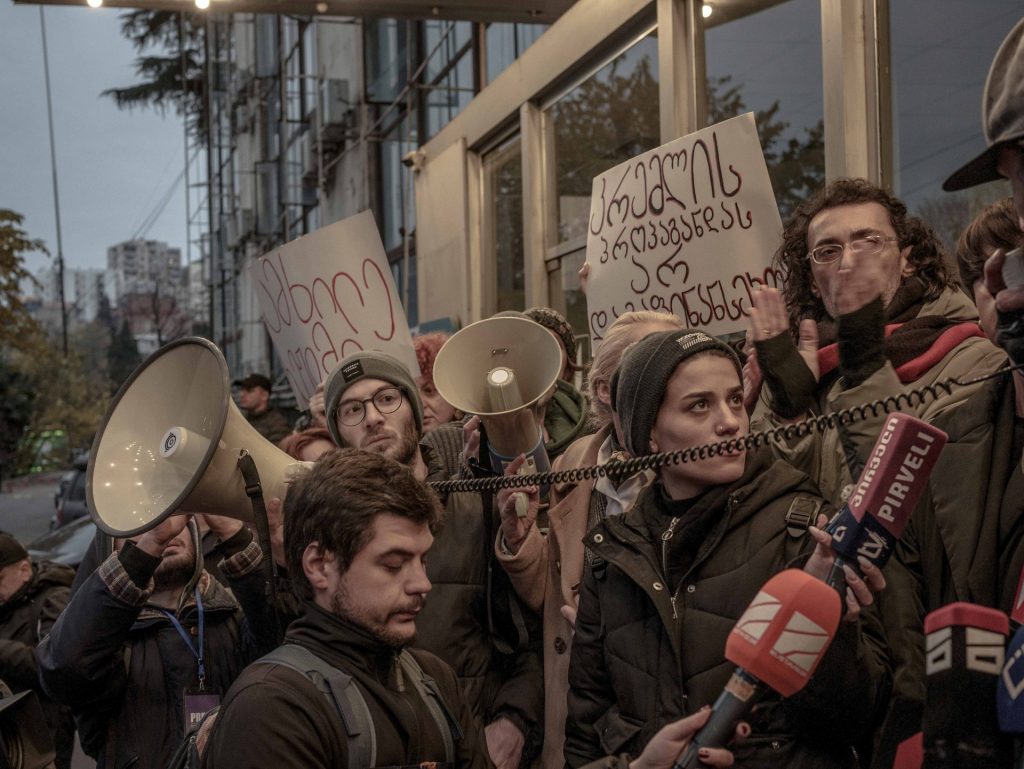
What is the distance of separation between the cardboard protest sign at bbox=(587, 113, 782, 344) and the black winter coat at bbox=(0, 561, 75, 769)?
2114 millimetres

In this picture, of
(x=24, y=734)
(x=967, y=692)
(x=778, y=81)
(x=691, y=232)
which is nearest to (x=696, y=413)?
(x=967, y=692)

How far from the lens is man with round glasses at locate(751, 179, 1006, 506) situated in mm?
2197

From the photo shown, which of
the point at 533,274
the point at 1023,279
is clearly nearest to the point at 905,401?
the point at 1023,279

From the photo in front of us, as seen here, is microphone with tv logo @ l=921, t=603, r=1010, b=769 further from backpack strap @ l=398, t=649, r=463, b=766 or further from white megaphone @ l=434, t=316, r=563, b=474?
white megaphone @ l=434, t=316, r=563, b=474

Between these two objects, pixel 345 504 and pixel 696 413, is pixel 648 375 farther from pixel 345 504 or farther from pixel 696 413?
pixel 345 504

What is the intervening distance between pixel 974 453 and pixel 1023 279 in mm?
432

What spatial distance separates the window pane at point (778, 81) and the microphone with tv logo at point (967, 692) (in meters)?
3.16

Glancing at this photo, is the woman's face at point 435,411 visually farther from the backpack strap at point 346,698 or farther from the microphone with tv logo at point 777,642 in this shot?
the microphone with tv logo at point 777,642

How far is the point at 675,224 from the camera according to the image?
3.89 m

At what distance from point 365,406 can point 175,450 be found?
0.56 metres

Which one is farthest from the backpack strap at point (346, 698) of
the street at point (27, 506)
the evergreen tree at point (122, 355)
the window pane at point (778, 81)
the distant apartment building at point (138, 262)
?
the distant apartment building at point (138, 262)

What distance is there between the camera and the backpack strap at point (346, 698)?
2.13 m

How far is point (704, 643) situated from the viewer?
2270 millimetres

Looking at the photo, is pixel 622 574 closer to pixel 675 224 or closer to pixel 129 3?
pixel 675 224
